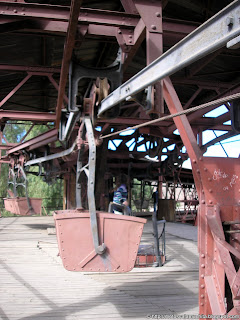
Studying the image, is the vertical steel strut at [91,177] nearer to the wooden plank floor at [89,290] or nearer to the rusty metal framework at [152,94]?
the rusty metal framework at [152,94]

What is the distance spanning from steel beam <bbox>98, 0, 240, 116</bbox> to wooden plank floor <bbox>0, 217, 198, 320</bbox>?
10.7ft

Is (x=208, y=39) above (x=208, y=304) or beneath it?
above

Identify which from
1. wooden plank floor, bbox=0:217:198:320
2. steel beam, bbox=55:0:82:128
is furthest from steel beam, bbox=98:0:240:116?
wooden plank floor, bbox=0:217:198:320

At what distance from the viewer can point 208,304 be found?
353cm

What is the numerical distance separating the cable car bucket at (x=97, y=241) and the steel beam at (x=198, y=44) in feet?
6.45

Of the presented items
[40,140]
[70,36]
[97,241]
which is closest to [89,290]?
[97,241]

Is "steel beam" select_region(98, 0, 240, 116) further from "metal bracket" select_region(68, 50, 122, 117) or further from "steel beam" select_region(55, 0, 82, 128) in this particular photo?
"metal bracket" select_region(68, 50, 122, 117)

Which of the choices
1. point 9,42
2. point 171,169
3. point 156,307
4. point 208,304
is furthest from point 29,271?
point 171,169

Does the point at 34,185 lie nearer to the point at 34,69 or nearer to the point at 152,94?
the point at 34,69

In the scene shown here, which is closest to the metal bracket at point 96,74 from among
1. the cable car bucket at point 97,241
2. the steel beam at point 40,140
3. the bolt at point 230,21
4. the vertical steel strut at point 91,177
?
the vertical steel strut at point 91,177

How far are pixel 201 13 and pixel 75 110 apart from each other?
13.0 feet

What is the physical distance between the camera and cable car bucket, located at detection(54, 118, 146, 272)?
4.31m

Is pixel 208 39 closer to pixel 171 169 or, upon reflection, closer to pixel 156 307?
pixel 156 307

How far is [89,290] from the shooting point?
18.7 feet
